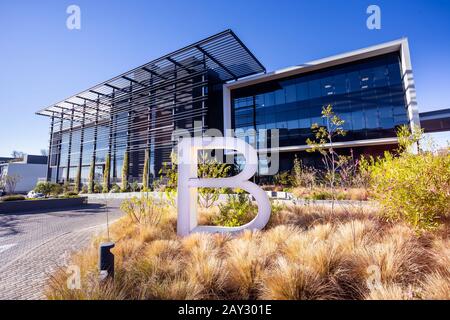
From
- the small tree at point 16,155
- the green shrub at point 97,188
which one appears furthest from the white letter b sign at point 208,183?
the small tree at point 16,155

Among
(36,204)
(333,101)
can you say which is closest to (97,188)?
(36,204)

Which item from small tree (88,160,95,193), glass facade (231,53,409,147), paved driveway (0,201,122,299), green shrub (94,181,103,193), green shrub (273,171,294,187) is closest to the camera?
paved driveway (0,201,122,299)

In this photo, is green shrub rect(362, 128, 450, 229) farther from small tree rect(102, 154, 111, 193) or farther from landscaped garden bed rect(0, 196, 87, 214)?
small tree rect(102, 154, 111, 193)

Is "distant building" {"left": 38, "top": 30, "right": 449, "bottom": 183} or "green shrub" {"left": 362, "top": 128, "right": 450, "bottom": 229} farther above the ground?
"distant building" {"left": 38, "top": 30, "right": 449, "bottom": 183}

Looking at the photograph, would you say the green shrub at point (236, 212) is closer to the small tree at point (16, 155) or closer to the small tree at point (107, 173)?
the small tree at point (107, 173)

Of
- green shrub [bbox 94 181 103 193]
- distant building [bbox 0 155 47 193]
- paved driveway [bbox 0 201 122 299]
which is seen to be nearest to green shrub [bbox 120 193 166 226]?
paved driveway [bbox 0 201 122 299]

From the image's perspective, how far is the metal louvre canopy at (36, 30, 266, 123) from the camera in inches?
694

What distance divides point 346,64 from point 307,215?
1840 cm

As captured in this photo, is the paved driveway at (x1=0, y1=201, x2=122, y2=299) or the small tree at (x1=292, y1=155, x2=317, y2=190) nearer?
the paved driveway at (x1=0, y1=201, x2=122, y2=299)

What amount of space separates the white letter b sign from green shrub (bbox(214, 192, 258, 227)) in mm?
631

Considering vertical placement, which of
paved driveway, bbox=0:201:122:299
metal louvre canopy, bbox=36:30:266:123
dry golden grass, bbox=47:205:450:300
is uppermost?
metal louvre canopy, bbox=36:30:266:123

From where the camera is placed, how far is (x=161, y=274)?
329 cm

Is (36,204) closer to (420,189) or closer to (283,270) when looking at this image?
(283,270)

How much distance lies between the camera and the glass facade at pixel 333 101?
57.7 ft
